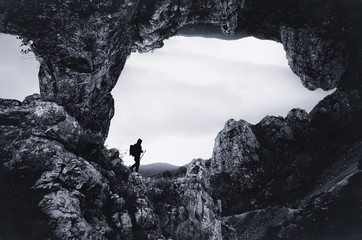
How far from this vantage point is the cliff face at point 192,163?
14711 millimetres

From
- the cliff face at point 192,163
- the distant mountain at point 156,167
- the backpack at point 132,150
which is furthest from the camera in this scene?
the distant mountain at point 156,167

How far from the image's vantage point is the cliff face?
14711 millimetres

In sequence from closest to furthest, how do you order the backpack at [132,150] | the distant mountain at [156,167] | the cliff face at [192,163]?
the cliff face at [192,163], the backpack at [132,150], the distant mountain at [156,167]

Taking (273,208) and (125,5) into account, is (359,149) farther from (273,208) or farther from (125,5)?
(125,5)

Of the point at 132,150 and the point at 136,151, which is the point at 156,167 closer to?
the point at 136,151

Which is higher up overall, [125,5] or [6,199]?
[125,5]

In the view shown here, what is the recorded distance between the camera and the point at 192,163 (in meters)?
25.2

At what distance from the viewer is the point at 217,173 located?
120ft

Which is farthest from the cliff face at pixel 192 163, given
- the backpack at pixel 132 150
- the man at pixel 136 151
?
the man at pixel 136 151

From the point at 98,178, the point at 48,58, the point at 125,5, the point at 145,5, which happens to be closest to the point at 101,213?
the point at 98,178

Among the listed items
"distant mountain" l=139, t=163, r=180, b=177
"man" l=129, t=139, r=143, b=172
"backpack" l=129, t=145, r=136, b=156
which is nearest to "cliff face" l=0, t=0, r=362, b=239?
"backpack" l=129, t=145, r=136, b=156

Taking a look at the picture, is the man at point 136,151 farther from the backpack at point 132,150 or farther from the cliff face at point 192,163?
the cliff face at point 192,163

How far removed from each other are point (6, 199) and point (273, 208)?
1031 inches

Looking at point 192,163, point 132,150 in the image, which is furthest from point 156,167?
point 132,150
